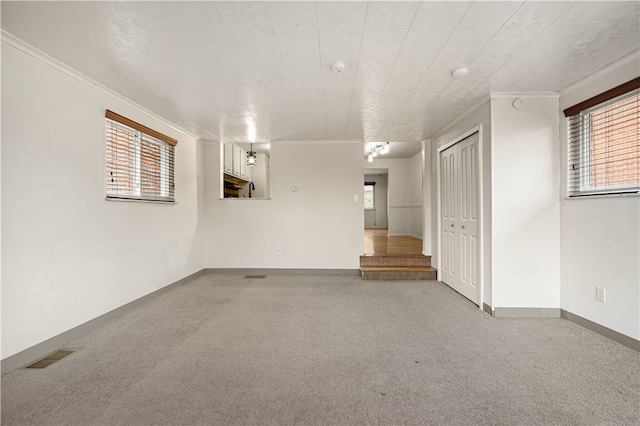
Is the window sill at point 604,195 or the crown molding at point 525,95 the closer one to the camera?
the window sill at point 604,195

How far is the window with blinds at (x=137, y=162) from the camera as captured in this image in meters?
2.92

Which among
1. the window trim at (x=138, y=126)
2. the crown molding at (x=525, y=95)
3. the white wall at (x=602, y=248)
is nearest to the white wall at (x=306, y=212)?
the window trim at (x=138, y=126)

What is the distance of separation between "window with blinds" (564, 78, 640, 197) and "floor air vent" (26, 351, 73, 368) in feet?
15.5

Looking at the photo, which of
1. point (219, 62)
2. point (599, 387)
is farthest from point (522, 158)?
point (219, 62)

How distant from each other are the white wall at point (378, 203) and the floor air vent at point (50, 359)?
966 centimetres

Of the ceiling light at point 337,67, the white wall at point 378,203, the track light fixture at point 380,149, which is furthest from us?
the white wall at point 378,203

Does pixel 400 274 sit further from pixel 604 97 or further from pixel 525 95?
pixel 604 97

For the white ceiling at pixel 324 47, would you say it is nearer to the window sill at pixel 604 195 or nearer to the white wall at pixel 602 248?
the white wall at pixel 602 248

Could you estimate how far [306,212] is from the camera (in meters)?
4.93

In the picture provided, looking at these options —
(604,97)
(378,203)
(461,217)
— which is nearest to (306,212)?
(461,217)

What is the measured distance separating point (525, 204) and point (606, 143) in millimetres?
802

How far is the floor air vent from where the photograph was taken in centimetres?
202

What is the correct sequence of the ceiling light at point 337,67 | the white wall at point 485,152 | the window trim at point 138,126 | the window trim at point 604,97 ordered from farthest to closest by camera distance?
1. the white wall at point 485,152
2. the window trim at point 138,126
3. the ceiling light at point 337,67
4. the window trim at point 604,97

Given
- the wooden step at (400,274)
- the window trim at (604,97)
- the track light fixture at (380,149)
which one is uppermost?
the track light fixture at (380,149)
